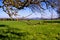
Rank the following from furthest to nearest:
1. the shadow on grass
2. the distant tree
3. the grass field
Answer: the shadow on grass
the grass field
the distant tree

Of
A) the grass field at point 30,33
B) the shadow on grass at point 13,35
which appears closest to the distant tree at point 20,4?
the grass field at point 30,33

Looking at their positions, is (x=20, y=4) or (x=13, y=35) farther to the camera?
(x=13, y=35)

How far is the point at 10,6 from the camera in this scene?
8.88 metres

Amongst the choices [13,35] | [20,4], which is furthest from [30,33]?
[20,4]

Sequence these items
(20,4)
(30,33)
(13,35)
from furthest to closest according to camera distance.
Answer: (30,33), (13,35), (20,4)

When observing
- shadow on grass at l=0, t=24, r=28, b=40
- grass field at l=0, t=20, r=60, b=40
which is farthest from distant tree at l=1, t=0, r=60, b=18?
shadow on grass at l=0, t=24, r=28, b=40

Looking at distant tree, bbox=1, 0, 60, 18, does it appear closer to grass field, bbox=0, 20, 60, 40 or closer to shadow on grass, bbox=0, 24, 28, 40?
grass field, bbox=0, 20, 60, 40

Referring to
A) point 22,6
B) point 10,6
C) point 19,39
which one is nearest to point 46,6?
point 22,6

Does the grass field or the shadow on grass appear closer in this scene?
the grass field

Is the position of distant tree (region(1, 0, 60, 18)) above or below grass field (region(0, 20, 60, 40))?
above

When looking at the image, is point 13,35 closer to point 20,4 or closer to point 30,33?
point 30,33

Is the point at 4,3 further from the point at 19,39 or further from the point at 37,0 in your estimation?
the point at 19,39

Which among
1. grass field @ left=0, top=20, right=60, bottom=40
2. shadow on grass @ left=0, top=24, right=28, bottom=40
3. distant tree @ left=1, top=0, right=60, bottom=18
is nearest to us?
distant tree @ left=1, top=0, right=60, bottom=18

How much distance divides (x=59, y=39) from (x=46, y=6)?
7831 mm
